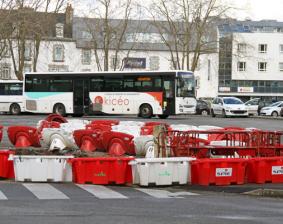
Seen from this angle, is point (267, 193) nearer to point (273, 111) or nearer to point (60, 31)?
point (273, 111)

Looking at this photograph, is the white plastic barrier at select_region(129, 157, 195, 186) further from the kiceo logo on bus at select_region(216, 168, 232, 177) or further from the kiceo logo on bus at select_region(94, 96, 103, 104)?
the kiceo logo on bus at select_region(94, 96, 103, 104)

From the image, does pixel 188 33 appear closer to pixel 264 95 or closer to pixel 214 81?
pixel 214 81

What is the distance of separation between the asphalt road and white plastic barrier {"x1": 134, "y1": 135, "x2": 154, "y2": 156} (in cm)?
439

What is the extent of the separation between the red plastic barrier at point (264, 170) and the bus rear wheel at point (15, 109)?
125 ft

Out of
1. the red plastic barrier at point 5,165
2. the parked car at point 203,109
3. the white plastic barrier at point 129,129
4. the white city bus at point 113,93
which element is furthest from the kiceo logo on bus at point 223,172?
the parked car at point 203,109

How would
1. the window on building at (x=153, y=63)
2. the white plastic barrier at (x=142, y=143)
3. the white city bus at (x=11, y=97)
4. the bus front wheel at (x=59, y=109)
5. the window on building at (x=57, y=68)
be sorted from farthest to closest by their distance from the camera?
the window on building at (x=153, y=63), the window on building at (x=57, y=68), the white city bus at (x=11, y=97), the bus front wheel at (x=59, y=109), the white plastic barrier at (x=142, y=143)

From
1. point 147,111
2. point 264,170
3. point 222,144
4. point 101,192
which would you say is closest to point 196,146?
point 222,144

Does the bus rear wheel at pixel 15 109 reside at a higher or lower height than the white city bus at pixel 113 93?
lower

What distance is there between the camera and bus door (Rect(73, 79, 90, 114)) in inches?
1743

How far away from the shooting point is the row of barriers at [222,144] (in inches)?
604

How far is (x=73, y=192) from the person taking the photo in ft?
40.2

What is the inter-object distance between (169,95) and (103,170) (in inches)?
1096

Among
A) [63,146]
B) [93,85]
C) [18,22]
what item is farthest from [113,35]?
[63,146]

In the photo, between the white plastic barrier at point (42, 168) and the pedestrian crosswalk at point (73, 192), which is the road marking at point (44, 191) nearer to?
the pedestrian crosswalk at point (73, 192)
